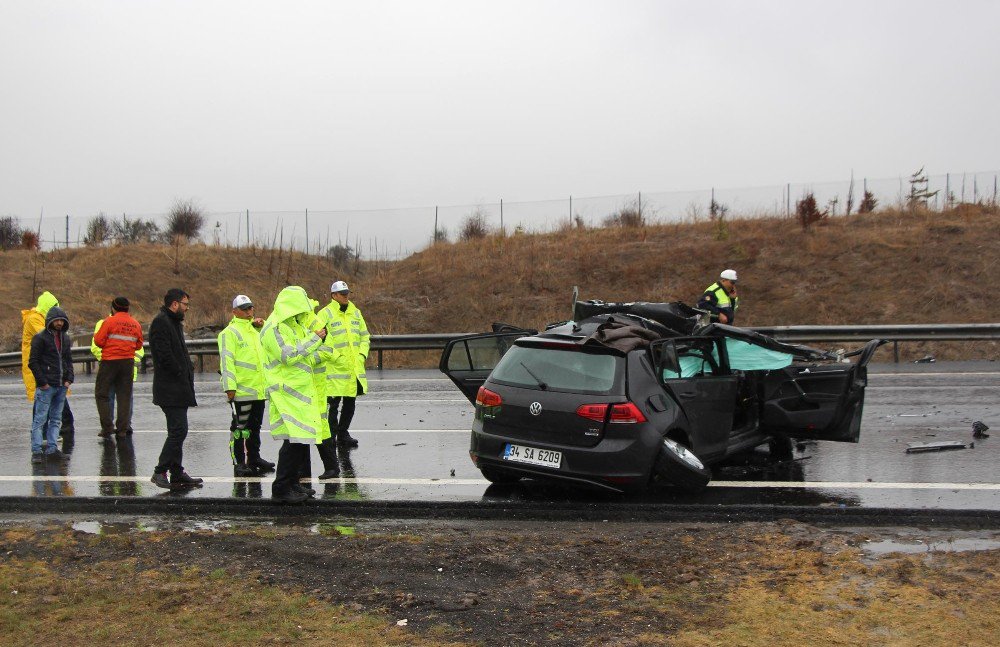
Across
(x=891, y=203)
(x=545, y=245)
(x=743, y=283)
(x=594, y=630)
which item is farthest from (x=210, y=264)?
(x=594, y=630)

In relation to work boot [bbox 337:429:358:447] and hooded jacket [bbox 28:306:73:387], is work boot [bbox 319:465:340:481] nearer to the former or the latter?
work boot [bbox 337:429:358:447]

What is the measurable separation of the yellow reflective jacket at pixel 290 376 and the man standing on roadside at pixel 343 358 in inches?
83.3

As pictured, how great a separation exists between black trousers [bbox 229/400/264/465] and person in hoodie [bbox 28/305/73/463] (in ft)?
8.01

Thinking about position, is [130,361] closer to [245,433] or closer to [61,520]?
[245,433]

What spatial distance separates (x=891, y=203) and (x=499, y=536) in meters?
26.6

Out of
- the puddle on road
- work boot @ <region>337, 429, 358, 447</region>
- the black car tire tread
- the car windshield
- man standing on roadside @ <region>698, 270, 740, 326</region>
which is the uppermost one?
man standing on roadside @ <region>698, 270, 740, 326</region>

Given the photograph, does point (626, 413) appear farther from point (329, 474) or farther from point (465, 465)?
point (329, 474)

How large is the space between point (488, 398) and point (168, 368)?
2969 millimetres

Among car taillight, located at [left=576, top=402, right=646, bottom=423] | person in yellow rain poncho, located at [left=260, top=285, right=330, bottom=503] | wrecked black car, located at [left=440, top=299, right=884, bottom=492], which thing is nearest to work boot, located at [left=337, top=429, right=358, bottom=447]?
wrecked black car, located at [left=440, top=299, right=884, bottom=492]

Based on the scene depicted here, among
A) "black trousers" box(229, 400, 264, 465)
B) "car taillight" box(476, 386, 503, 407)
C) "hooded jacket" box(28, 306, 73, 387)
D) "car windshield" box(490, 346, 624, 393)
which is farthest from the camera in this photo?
"hooded jacket" box(28, 306, 73, 387)

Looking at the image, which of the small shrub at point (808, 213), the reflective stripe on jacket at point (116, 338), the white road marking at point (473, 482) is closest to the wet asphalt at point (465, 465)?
the white road marking at point (473, 482)

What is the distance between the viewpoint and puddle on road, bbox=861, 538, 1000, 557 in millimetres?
5762

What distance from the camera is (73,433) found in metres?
11.3

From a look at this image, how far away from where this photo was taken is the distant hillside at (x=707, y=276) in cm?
2336
